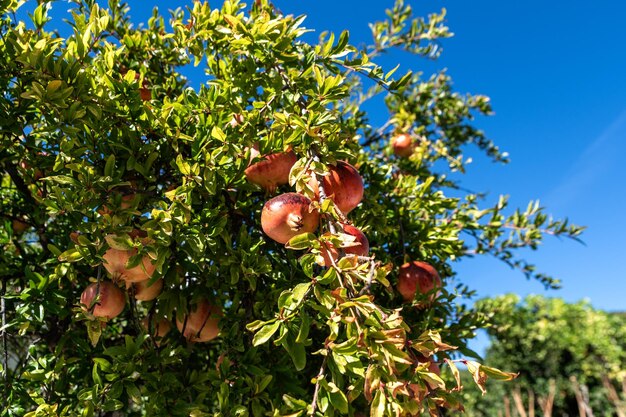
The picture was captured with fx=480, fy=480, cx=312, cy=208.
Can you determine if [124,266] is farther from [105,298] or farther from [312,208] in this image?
[312,208]

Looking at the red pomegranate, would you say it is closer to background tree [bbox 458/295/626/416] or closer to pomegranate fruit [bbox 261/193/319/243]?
pomegranate fruit [bbox 261/193/319/243]

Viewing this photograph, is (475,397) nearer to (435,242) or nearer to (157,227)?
(435,242)

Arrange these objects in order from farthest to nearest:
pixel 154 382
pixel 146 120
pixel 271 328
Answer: pixel 146 120 → pixel 154 382 → pixel 271 328

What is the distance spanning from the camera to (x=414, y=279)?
1.62 meters

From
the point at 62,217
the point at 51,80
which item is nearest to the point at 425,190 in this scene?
the point at 51,80

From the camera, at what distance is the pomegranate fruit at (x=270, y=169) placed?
1.39 m

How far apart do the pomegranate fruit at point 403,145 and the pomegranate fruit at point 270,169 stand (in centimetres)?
154

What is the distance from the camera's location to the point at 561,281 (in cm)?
291

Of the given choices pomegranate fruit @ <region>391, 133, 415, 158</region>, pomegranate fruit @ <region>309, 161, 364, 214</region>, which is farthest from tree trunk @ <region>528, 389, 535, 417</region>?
pomegranate fruit @ <region>309, 161, 364, 214</region>

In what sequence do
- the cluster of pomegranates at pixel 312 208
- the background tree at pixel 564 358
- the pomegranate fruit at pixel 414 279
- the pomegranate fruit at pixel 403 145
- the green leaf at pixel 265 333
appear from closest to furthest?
the green leaf at pixel 265 333 → the cluster of pomegranates at pixel 312 208 → the pomegranate fruit at pixel 414 279 → the pomegranate fruit at pixel 403 145 → the background tree at pixel 564 358

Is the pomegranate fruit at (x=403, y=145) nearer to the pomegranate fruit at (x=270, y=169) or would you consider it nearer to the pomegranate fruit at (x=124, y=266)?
the pomegranate fruit at (x=270, y=169)

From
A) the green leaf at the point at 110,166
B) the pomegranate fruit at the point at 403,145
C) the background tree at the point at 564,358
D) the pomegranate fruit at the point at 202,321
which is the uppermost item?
the background tree at the point at 564,358

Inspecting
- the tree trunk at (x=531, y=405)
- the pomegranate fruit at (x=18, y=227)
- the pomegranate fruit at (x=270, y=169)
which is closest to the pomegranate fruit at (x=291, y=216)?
the pomegranate fruit at (x=270, y=169)

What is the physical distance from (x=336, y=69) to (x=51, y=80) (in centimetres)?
77
